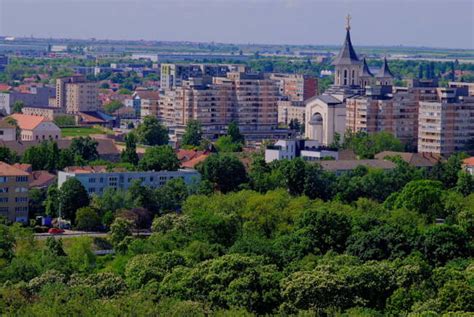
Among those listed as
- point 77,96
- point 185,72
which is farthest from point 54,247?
point 77,96

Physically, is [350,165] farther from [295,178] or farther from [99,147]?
[99,147]

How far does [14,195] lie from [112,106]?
3339 cm

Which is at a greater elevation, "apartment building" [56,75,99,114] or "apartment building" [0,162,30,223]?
"apartment building" [56,75,99,114]

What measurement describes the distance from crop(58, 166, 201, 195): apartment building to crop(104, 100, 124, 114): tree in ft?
94.1

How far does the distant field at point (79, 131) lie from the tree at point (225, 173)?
49.9 feet

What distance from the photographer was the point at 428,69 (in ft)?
302

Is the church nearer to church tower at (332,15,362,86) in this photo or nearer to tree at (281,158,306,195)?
church tower at (332,15,362,86)

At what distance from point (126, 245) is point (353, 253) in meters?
4.60

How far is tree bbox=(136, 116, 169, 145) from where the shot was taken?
4481 cm

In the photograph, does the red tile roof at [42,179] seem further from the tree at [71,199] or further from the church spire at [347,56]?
the church spire at [347,56]

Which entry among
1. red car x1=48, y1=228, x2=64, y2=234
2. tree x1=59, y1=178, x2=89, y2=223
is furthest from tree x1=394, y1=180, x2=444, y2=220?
red car x1=48, y1=228, x2=64, y2=234

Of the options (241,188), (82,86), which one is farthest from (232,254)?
(82,86)

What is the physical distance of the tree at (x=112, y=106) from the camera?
6253cm

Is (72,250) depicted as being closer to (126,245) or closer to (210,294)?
(126,245)
